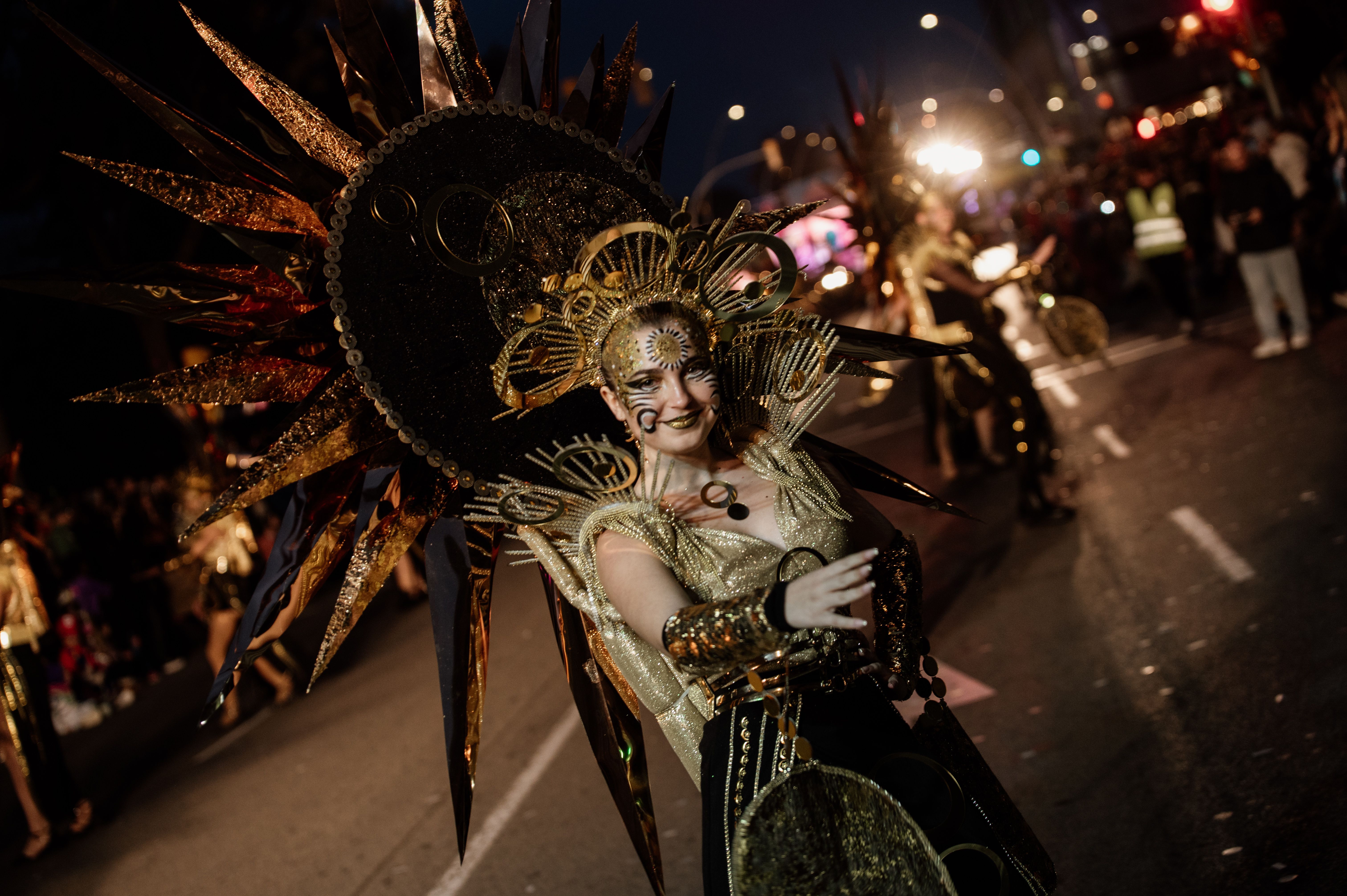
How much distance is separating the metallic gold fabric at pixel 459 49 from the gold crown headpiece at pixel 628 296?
0.59 meters

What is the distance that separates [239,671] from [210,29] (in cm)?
160

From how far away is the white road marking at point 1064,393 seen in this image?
11477 mm

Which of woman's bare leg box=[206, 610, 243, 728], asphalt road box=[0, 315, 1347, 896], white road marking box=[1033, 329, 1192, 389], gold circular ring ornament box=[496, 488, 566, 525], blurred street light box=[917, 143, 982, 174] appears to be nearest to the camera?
gold circular ring ornament box=[496, 488, 566, 525]

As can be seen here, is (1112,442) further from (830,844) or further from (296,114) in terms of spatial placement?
(296,114)

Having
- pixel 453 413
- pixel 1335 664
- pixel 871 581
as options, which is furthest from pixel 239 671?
pixel 1335 664

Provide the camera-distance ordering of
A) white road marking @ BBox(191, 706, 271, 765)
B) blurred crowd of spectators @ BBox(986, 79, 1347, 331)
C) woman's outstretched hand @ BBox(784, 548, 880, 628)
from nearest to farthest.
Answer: woman's outstretched hand @ BBox(784, 548, 880, 628), white road marking @ BBox(191, 706, 271, 765), blurred crowd of spectators @ BBox(986, 79, 1347, 331)

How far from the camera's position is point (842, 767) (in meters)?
2.30

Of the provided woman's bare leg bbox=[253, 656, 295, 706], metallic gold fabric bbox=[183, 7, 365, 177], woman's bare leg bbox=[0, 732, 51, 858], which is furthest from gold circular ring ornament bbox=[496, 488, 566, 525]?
woman's bare leg bbox=[253, 656, 295, 706]

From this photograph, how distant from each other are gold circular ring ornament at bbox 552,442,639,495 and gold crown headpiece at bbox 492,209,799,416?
0.21 meters

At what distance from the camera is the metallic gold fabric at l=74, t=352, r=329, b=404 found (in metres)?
2.43

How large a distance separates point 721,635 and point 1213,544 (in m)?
5.06

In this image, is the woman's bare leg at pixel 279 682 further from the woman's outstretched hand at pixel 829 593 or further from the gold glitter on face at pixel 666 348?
the woman's outstretched hand at pixel 829 593

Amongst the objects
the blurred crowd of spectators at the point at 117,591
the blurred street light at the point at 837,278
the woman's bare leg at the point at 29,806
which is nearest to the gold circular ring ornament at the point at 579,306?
the woman's bare leg at the point at 29,806

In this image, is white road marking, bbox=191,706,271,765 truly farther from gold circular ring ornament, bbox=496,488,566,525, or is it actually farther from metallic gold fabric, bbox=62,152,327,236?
metallic gold fabric, bbox=62,152,327,236
